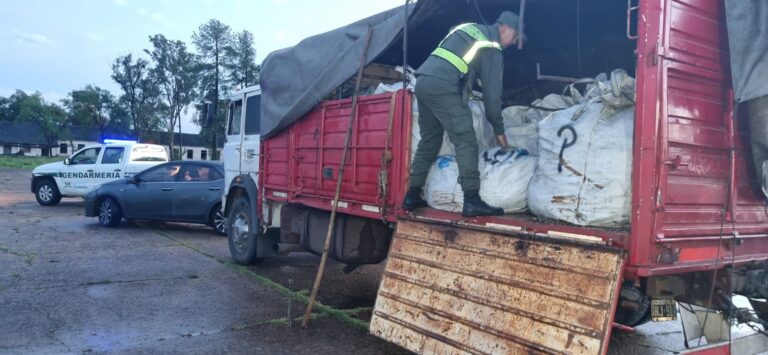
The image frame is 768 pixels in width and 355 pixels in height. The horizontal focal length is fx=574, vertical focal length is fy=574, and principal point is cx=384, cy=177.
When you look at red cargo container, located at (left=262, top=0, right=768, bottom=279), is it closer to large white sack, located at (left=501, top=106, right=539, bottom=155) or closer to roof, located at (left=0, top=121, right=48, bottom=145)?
large white sack, located at (left=501, top=106, right=539, bottom=155)

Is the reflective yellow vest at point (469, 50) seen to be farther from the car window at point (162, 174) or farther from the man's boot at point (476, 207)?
the car window at point (162, 174)

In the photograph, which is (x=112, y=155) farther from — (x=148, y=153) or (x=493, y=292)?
(x=493, y=292)

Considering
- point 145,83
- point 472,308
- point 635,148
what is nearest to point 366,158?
point 472,308

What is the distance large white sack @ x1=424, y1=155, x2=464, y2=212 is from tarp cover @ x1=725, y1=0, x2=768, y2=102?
1.87 meters

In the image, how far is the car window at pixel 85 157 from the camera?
15.1 m

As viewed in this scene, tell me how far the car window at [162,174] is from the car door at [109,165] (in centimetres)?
348

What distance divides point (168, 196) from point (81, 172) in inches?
216

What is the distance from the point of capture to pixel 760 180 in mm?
3461

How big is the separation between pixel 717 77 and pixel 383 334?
2796 mm

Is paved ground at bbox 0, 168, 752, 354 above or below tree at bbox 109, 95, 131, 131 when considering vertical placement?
below

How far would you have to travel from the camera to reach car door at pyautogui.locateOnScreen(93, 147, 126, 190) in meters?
14.5

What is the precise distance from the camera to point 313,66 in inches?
243

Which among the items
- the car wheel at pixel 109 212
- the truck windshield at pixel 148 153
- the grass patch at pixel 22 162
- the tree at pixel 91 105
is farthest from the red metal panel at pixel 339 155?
the tree at pixel 91 105

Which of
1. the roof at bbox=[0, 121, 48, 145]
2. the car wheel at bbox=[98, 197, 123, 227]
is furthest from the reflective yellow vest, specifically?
the roof at bbox=[0, 121, 48, 145]
